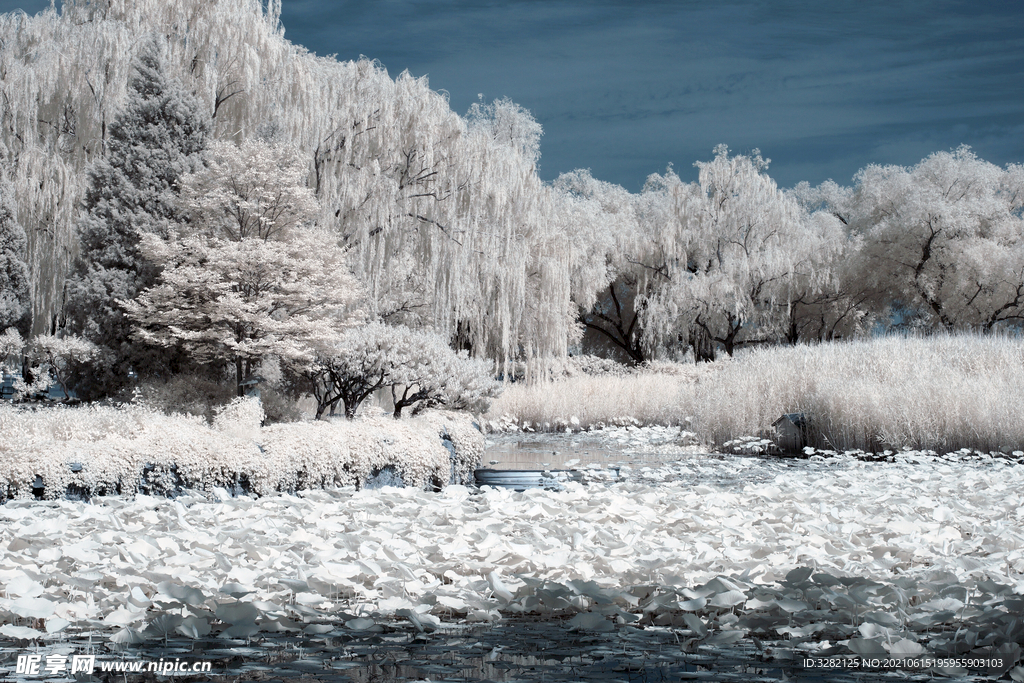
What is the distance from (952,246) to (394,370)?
2069cm

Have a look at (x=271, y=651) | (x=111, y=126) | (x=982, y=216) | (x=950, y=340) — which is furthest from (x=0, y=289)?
(x=982, y=216)

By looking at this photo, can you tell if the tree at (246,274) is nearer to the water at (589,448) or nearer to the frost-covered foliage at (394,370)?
the frost-covered foliage at (394,370)

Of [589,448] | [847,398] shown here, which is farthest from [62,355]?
[847,398]

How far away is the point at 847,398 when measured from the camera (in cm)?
1000

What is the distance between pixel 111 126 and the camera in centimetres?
1069

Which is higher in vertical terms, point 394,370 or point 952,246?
point 952,246

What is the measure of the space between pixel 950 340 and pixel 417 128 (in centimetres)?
985

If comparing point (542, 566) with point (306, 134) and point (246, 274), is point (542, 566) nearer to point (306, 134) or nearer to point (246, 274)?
point (246, 274)

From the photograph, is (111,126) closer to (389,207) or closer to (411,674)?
(389,207)

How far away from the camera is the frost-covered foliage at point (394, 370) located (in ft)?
30.8

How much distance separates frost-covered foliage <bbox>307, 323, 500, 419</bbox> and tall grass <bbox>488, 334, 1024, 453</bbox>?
3.59 meters

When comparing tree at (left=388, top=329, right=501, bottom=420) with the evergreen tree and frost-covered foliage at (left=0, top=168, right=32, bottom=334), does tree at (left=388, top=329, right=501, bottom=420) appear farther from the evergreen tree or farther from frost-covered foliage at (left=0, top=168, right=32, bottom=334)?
frost-covered foliage at (left=0, top=168, right=32, bottom=334)

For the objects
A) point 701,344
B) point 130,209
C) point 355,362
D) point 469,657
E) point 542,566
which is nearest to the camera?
point 469,657

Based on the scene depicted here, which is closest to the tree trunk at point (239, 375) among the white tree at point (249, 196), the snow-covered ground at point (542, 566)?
the white tree at point (249, 196)
